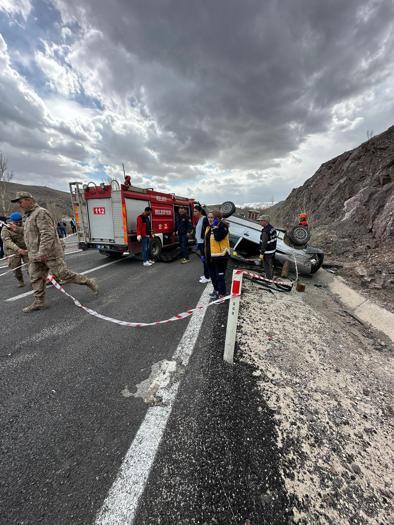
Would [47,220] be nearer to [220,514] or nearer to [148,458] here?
[148,458]

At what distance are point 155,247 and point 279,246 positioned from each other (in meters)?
4.42

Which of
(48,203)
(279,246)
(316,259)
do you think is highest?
(48,203)

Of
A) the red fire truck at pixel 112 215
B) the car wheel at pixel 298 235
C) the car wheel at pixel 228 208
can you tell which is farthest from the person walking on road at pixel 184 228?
the car wheel at pixel 298 235

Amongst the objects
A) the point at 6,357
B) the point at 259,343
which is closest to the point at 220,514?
the point at 259,343

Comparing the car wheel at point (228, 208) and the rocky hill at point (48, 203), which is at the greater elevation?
the rocky hill at point (48, 203)

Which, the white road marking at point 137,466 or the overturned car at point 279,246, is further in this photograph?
the overturned car at point 279,246

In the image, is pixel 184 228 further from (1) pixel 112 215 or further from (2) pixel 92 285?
(2) pixel 92 285

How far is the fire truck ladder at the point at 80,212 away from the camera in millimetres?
7555

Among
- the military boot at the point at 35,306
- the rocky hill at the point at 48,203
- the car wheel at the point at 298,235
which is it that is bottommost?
the military boot at the point at 35,306

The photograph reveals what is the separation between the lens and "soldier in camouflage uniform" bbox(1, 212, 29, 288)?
5.02 meters

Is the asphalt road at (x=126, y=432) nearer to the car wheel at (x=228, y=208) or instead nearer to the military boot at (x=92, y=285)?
the military boot at (x=92, y=285)

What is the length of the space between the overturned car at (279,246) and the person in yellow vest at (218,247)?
2.52 metres

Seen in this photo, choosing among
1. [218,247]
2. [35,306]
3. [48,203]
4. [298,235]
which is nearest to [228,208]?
[298,235]

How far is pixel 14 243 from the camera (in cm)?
521
